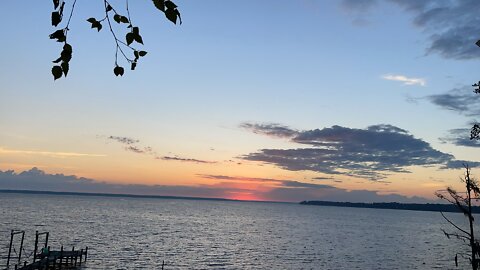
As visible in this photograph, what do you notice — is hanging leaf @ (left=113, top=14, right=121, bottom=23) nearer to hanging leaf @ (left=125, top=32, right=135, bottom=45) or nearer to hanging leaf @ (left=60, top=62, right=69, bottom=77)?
hanging leaf @ (left=125, top=32, right=135, bottom=45)

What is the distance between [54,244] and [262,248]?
43.6m

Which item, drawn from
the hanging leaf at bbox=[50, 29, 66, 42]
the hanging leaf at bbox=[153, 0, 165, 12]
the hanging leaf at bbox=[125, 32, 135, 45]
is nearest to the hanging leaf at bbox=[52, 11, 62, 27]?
the hanging leaf at bbox=[50, 29, 66, 42]

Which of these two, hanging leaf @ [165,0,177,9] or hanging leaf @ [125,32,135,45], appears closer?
hanging leaf @ [165,0,177,9]

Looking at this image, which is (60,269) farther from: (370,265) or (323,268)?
(370,265)

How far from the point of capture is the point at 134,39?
3541 mm

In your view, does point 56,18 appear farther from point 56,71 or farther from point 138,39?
point 138,39

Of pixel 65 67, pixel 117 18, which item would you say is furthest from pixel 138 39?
pixel 65 67

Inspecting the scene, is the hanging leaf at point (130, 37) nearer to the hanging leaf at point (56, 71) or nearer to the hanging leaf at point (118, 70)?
the hanging leaf at point (118, 70)

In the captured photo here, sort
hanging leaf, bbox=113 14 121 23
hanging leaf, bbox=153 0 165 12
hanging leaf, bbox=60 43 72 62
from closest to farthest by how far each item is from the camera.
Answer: hanging leaf, bbox=153 0 165 12, hanging leaf, bbox=60 43 72 62, hanging leaf, bbox=113 14 121 23

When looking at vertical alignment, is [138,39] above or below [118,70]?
above

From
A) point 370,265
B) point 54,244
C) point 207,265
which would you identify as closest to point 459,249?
point 370,265

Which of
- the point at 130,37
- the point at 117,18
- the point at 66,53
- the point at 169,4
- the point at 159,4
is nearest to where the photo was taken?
the point at 159,4

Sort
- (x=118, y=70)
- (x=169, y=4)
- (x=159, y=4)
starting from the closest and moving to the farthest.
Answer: (x=159, y=4) < (x=169, y=4) < (x=118, y=70)

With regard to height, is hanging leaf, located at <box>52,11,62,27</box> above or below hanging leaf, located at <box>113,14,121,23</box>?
below
